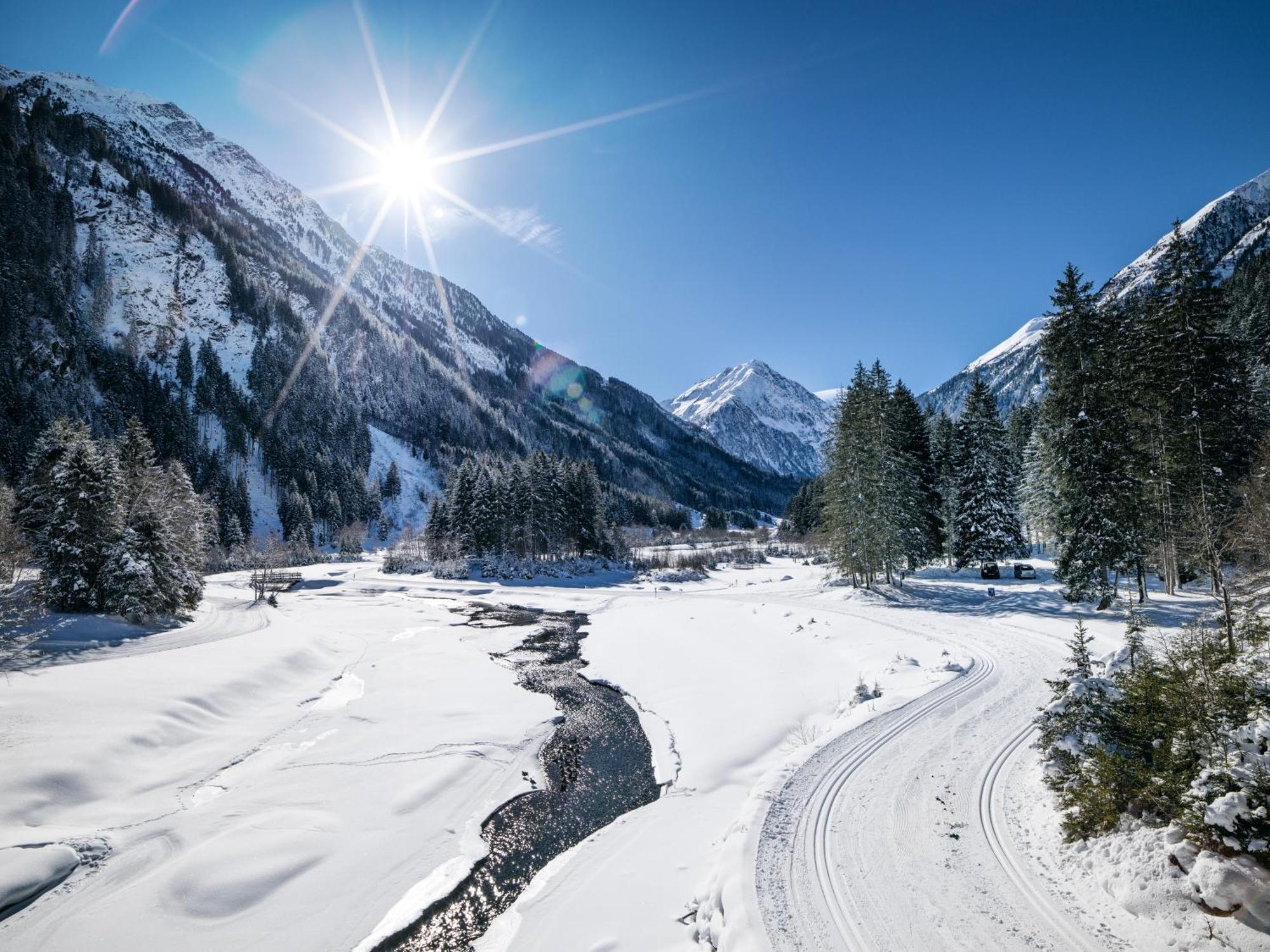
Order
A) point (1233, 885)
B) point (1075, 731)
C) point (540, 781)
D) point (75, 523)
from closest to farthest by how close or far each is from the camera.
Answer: point (1233, 885) < point (1075, 731) < point (540, 781) < point (75, 523)

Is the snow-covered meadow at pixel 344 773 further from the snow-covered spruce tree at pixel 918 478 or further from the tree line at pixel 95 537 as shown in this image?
the snow-covered spruce tree at pixel 918 478

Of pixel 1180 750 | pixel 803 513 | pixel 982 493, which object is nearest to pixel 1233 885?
pixel 1180 750

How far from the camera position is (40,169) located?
15925 cm

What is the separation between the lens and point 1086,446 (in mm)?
23344

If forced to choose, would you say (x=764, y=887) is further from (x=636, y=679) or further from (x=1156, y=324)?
(x=1156, y=324)

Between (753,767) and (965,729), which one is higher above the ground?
(965,729)

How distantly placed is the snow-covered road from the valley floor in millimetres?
46

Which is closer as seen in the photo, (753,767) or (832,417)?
(753,767)

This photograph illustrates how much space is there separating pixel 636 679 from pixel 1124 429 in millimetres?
24461

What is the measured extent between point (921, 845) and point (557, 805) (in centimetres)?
804

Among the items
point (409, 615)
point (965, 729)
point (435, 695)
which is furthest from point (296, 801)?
point (409, 615)

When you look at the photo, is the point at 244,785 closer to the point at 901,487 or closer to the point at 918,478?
the point at 901,487

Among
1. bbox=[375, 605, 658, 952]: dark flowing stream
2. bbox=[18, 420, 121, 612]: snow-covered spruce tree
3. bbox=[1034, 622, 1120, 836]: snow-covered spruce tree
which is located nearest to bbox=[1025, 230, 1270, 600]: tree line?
bbox=[1034, 622, 1120, 836]: snow-covered spruce tree

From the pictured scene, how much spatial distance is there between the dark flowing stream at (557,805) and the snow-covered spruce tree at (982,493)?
29.6m
